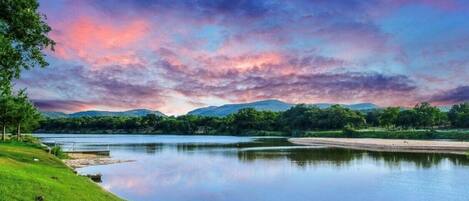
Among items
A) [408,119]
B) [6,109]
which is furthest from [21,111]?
[408,119]

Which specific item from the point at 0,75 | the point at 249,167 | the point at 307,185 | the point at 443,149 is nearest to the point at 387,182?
the point at 307,185

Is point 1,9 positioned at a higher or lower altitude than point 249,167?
higher

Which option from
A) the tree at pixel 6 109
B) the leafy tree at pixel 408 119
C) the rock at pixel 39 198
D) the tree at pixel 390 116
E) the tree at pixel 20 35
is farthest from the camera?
the tree at pixel 390 116

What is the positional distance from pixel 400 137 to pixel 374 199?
105 metres

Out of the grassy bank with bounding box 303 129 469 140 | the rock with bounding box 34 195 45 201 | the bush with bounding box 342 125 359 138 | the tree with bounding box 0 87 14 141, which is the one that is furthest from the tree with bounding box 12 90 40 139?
the bush with bounding box 342 125 359 138

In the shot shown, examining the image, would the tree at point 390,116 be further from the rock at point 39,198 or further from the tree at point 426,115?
the rock at point 39,198

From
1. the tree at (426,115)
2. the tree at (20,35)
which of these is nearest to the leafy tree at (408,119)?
the tree at (426,115)

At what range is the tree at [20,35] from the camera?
24609 millimetres

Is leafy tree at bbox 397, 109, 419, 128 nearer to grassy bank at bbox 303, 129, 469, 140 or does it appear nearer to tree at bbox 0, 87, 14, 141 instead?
grassy bank at bbox 303, 129, 469, 140

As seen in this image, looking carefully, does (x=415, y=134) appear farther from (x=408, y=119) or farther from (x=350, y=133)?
(x=408, y=119)

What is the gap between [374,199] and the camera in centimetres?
3125

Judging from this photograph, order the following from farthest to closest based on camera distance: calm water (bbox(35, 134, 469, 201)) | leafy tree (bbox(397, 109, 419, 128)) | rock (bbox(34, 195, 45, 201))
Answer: leafy tree (bbox(397, 109, 419, 128)) → calm water (bbox(35, 134, 469, 201)) → rock (bbox(34, 195, 45, 201))

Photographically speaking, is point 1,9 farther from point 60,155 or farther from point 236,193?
point 60,155

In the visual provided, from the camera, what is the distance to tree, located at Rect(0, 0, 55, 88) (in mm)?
24609
